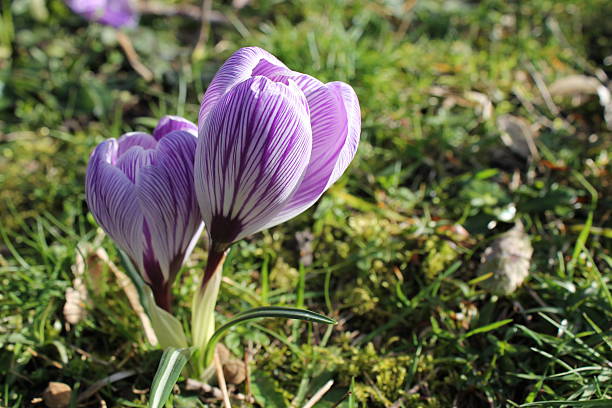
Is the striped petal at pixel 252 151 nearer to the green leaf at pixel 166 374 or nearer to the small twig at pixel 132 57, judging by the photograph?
the green leaf at pixel 166 374

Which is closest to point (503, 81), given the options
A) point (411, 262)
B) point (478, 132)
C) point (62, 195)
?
point (478, 132)

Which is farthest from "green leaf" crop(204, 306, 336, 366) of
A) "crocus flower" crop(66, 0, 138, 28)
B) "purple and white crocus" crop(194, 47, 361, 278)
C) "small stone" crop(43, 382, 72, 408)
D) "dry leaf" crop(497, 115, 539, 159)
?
"crocus flower" crop(66, 0, 138, 28)

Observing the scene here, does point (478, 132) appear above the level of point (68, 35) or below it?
below

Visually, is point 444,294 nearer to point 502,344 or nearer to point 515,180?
point 502,344

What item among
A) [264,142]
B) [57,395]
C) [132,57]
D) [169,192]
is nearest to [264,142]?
[264,142]

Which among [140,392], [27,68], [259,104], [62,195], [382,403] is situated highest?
[259,104]

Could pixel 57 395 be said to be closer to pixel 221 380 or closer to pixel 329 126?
pixel 221 380
